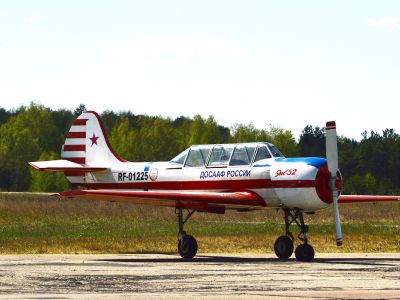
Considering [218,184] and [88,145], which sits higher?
[88,145]

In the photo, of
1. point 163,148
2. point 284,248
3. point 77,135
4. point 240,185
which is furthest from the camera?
point 163,148

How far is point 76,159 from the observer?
105 feet

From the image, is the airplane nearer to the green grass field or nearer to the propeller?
the propeller

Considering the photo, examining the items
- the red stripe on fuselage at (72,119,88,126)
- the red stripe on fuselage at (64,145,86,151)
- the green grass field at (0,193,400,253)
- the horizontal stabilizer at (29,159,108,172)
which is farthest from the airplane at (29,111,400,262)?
the red stripe on fuselage at (72,119,88,126)

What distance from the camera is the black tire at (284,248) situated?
1049 inches

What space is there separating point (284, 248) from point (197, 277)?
22.9 feet

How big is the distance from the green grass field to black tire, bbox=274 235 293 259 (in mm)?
3093

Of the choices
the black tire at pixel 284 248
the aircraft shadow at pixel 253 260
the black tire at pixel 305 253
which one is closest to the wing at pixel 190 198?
the black tire at pixel 284 248

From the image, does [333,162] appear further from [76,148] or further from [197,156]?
[76,148]

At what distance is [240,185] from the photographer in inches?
1058

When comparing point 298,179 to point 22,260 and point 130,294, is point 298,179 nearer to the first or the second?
point 22,260

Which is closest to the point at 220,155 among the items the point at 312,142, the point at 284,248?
the point at 284,248

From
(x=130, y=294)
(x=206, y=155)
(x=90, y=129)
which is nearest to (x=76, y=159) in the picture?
(x=90, y=129)

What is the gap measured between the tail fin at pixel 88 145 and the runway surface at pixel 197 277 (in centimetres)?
512
